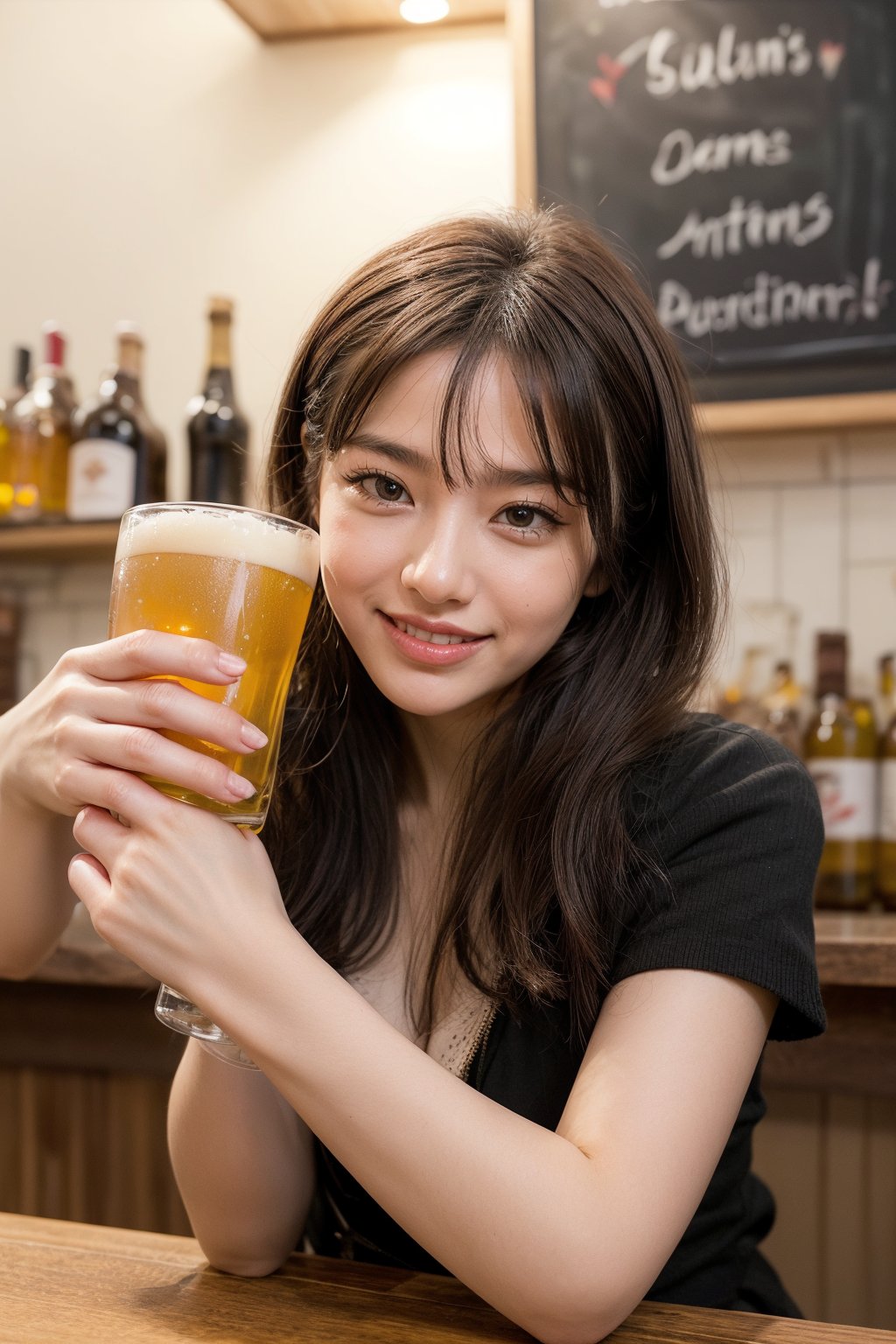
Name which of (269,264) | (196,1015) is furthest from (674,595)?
(269,264)

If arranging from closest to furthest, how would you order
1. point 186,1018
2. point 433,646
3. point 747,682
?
point 186,1018
point 433,646
point 747,682

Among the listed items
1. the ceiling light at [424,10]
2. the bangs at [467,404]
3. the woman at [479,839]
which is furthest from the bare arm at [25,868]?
the ceiling light at [424,10]

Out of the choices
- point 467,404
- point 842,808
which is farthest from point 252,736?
point 842,808

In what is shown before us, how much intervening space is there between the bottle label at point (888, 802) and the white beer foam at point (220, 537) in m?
1.35

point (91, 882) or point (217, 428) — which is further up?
point (217, 428)

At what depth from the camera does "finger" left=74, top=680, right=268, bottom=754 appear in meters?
0.79

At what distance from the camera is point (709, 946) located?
87 cm

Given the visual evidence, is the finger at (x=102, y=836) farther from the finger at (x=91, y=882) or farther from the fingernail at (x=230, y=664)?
the fingernail at (x=230, y=664)

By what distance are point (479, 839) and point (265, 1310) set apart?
0.44 meters

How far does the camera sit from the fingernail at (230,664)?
789 mm

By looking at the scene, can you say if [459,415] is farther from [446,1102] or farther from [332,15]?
[332,15]

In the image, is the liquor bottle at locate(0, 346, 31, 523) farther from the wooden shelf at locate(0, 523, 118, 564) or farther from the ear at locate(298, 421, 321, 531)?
the ear at locate(298, 421, 321, 531)

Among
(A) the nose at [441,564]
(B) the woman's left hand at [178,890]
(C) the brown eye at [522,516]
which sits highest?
(C) the brown eye at [522,516]

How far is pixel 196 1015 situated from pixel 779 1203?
1.44 meters
